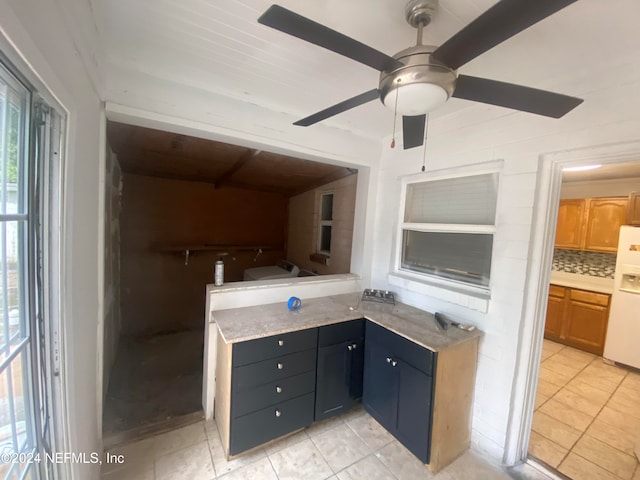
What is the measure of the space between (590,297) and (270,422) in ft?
13.2

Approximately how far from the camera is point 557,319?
3.48 meters

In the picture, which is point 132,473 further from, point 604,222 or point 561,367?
point 604,222

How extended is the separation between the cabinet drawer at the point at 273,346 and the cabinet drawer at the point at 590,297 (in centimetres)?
365

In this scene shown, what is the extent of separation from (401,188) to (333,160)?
690mm

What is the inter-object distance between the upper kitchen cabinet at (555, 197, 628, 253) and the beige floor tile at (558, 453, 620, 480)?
2.64 metres

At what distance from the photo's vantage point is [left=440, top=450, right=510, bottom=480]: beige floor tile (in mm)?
1590

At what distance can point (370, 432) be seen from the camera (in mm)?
1900

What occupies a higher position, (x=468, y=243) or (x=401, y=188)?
(x=401, y=188)

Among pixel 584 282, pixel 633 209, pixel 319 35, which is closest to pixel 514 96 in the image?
pixel 319 35

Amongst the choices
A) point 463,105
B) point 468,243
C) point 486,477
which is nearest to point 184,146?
point 463,105

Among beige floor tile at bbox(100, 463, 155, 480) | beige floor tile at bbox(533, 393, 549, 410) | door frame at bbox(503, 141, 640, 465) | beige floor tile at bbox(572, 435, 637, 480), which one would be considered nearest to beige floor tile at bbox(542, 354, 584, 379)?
beige floor tile at bbox(533, 393, 549, 410)

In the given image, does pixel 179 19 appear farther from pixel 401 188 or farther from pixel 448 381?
pixel 448 381

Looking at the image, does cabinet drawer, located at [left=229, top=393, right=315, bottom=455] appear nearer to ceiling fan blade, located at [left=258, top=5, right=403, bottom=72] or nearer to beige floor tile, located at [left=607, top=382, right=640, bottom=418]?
ceiling fan blade, located at [left=258, top=5, right=403, bottom=72]

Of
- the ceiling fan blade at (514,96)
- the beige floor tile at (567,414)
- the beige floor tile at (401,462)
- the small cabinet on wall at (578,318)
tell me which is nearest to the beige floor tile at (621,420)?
the beige floor tile at (567,414)
